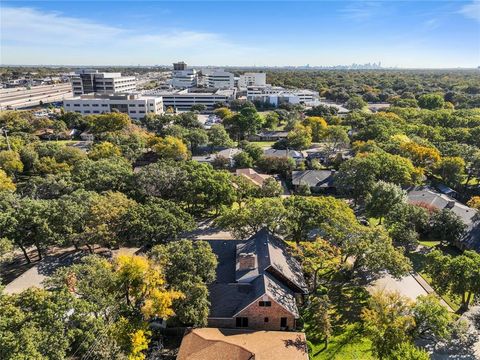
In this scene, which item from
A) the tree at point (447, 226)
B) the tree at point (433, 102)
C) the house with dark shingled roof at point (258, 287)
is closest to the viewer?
the house with dark shingled roof at point (258, 287)

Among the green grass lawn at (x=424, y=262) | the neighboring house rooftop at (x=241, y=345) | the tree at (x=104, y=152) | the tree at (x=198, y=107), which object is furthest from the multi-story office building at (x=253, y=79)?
the neighboring house rooftop at (x=241, y=345)

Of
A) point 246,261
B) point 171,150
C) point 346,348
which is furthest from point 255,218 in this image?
point 171,150

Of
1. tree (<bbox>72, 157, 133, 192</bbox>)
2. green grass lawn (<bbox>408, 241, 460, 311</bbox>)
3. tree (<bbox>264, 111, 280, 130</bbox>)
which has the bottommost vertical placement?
green grass lawn (<bbox>408, 241, 460, 311</bbox>)

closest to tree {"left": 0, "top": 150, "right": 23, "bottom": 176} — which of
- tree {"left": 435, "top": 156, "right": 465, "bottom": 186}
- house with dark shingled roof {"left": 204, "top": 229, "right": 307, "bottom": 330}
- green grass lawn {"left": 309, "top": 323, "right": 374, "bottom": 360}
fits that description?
house with dark shingled roof {"left": 204, "top": 229, "right": 307, "bottom": 330}

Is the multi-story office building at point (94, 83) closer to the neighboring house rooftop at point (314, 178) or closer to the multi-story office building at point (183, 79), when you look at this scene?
the multi-story office building at point (183, 79)

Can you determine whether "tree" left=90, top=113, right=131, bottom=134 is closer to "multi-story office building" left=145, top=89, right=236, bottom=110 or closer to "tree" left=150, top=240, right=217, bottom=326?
"multi-story office building" left=145, top=89, right=236, bottom=110

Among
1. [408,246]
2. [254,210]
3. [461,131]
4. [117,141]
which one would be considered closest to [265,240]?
[254,210]

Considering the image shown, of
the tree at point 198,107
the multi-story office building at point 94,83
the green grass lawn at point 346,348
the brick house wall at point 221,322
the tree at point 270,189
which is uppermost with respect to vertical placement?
Answer: the multi-story office building at point 94,83
